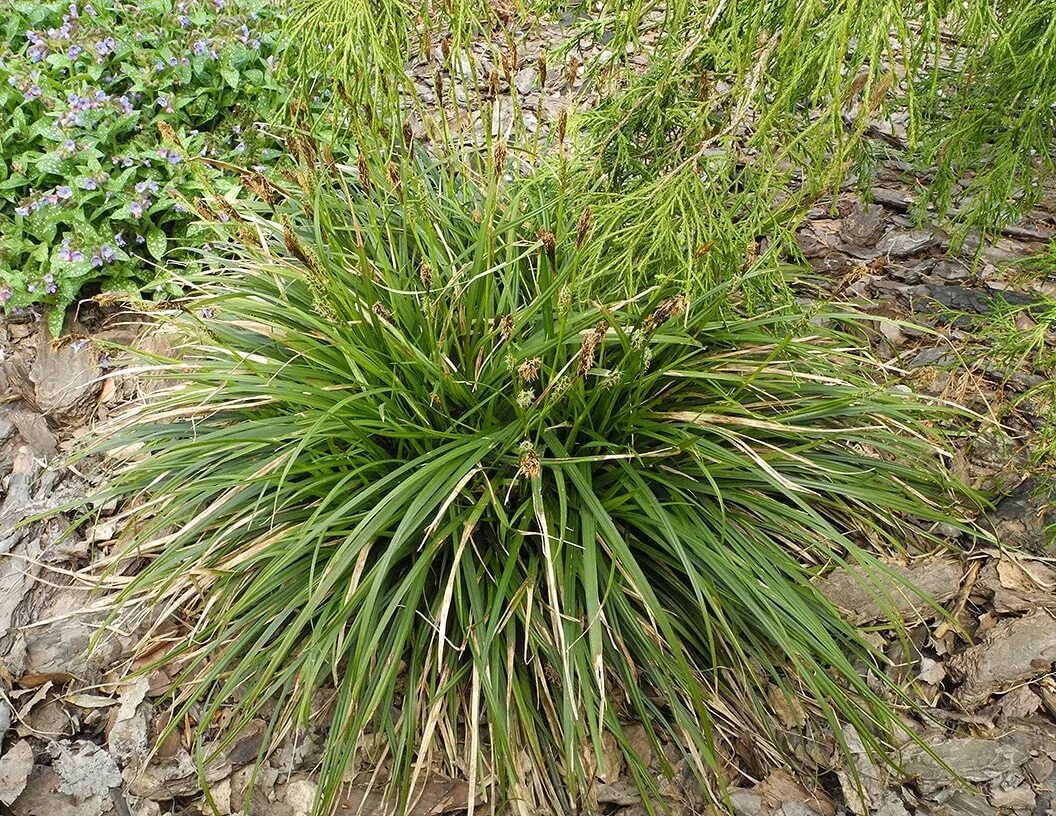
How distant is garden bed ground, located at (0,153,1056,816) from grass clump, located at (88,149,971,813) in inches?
3.6

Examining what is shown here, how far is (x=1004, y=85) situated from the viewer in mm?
2256

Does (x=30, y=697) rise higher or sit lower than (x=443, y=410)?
lower

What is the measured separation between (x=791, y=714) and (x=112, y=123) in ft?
10.0

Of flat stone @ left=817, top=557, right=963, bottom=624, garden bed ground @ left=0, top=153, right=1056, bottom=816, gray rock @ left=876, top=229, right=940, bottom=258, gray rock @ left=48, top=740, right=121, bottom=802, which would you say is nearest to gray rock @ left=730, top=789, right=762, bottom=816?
Answer: garden bed ground @ left=0, top=153, right=1056, bottom=816

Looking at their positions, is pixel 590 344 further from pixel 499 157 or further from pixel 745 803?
pixel 745 803

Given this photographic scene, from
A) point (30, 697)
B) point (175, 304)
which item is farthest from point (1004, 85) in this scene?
point (30, 697)

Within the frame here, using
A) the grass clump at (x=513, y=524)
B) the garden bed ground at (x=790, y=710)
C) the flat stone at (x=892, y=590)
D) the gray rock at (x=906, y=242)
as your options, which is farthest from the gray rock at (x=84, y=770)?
the gray rock at (x=906, y=242)

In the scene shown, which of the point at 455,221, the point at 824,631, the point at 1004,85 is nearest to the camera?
the point at 824,631

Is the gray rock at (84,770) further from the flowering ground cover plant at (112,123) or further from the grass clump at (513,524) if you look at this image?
the flowering ground cover plant at (112,123)

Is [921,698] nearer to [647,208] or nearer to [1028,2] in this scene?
[647,208]

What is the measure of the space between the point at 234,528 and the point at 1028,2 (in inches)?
86.5

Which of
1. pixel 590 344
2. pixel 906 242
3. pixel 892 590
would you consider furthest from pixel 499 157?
pixel 906 242

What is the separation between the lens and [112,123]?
3008mm

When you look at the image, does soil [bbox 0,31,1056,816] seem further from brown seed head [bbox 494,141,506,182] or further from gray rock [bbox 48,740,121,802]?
brown seed head [bbox 494,141,506,182]
